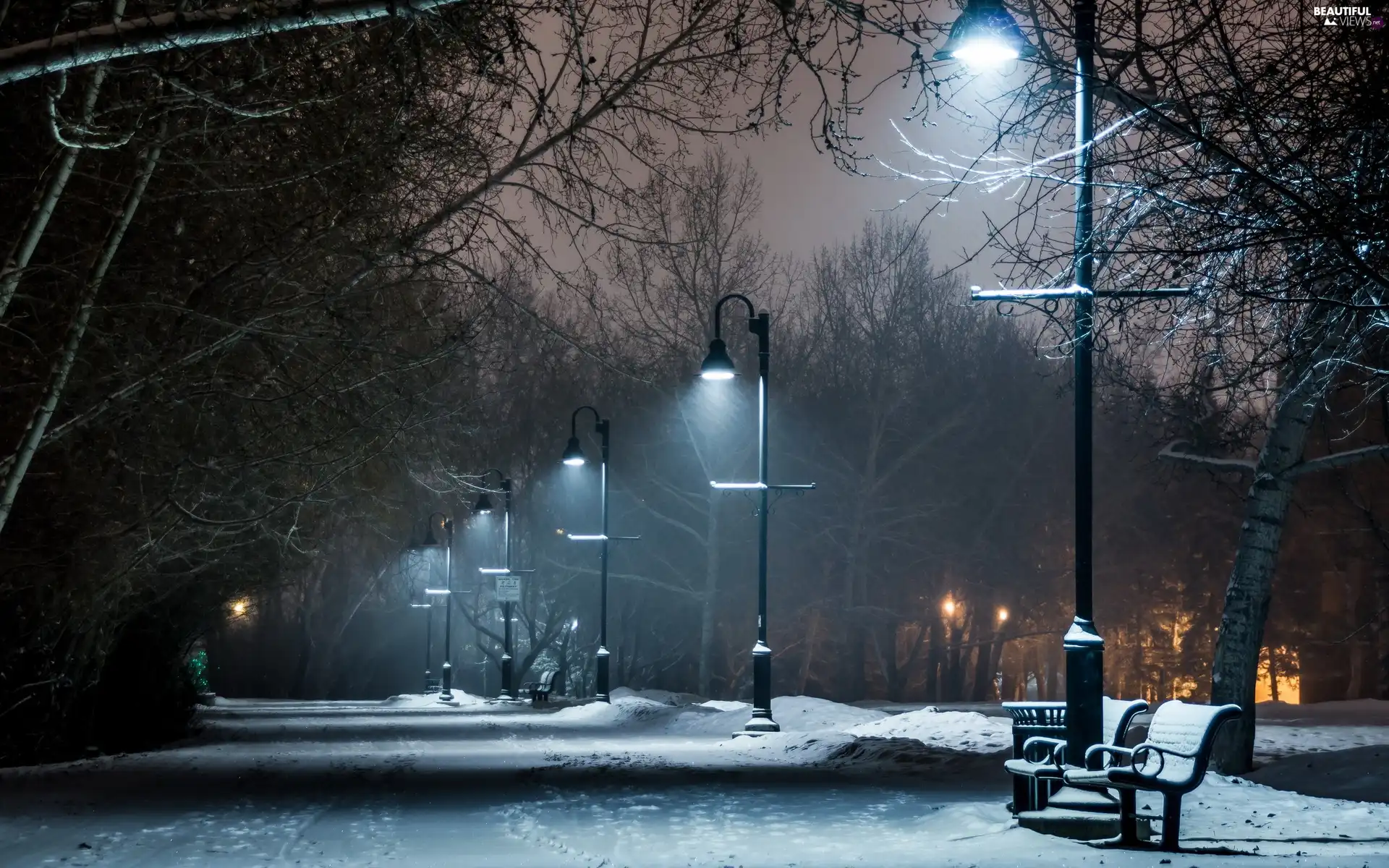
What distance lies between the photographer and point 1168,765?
441 inches

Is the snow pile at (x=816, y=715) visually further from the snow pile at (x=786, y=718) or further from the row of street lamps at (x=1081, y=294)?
the row of street lamps at (x=1081, y=294)

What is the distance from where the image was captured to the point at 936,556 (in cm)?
5944

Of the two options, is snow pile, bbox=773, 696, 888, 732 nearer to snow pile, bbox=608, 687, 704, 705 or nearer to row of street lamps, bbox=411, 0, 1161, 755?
snow pile, bbox=608, 687, 704, 705

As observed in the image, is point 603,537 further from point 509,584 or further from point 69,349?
point 69,349

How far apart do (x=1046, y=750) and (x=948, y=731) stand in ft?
39.5

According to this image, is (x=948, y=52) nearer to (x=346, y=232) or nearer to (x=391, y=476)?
(x=346, y=232)

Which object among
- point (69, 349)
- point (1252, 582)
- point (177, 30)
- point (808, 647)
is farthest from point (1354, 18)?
point (808, 647)

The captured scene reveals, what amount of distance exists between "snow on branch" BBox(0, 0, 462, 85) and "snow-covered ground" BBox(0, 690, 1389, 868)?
5935 mm

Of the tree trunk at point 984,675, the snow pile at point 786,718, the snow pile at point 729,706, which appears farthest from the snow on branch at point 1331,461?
the tree trunk at point 984,675

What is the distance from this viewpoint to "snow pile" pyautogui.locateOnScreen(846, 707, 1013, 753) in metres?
23.5

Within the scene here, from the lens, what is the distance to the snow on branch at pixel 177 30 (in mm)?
7258

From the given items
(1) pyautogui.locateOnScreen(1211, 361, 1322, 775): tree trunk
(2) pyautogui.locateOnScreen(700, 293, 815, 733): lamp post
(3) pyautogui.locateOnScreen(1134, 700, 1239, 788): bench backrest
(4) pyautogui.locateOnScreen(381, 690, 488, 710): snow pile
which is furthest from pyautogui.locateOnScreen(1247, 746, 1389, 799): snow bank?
(4) pyautogui.locateOnScreen(381, 690, 488, 710): snow pile

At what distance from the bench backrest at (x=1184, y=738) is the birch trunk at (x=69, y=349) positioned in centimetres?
764

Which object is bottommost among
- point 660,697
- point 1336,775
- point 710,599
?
point 660,697
